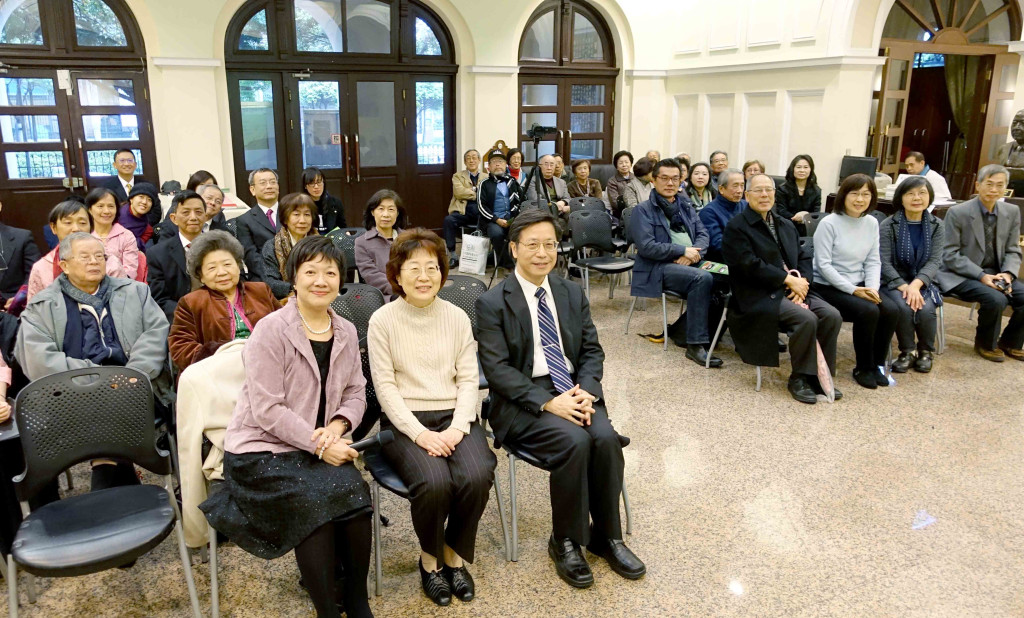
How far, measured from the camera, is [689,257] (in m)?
5.05

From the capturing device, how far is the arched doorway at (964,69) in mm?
7762

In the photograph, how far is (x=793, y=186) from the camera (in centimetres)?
662

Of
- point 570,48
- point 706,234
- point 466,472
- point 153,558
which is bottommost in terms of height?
point 153,558

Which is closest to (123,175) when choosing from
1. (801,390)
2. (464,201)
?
(464,201)

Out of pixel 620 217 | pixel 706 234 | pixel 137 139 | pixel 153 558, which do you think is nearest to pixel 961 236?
Answer: pixel 706 234

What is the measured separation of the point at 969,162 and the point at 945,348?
15.0 feet

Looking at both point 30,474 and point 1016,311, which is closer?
point 30,474

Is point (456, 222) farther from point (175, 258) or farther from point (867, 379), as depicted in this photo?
point (867, 379)

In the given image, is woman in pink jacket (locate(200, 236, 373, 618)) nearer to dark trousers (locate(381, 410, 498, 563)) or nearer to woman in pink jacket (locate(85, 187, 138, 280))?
dark trousers (locate(381, 410, 498, 563))

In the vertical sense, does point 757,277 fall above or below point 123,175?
below

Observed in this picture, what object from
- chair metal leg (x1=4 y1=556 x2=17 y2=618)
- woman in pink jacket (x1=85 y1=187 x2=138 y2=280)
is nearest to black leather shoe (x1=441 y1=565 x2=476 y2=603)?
chair metal leg (x1=4 y1=556 x2=17 y2=618)

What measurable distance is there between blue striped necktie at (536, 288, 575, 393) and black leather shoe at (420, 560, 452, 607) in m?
0.82

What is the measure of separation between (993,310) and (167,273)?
5.10 m

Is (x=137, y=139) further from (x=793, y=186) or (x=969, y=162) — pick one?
(x=969, y=162)
